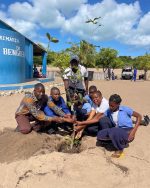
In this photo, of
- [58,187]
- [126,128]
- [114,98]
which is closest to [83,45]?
[114,98]

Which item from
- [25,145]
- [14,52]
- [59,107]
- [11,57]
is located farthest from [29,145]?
[14,52]

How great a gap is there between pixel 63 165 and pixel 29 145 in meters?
0.82

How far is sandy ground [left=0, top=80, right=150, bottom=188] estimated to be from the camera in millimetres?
3977

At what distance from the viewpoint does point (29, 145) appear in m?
4.97

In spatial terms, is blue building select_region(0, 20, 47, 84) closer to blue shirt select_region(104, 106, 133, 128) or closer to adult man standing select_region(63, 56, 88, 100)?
adult man standing select_region(63, 56, 88, 100)

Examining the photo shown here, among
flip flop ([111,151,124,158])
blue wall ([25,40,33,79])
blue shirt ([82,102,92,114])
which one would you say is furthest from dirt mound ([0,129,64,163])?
blue wall ([25,40,33,79])

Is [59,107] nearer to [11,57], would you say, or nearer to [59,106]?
[59,106]

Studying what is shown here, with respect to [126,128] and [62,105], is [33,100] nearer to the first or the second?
[62,105]

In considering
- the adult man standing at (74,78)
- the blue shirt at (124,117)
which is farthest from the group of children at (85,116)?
the adult man standing at (74,78)

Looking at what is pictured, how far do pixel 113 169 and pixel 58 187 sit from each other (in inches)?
37.0

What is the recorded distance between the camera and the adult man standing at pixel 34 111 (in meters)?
5.28

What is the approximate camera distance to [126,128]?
518cm

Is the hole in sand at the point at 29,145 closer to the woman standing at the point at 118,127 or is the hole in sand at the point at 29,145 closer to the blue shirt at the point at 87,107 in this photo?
the woman standing at the point at 118,127

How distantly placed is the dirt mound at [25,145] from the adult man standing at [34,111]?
20 centimetres
